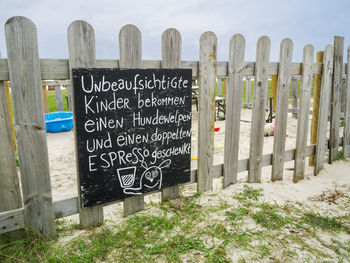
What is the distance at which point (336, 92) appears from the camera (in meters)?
3.96

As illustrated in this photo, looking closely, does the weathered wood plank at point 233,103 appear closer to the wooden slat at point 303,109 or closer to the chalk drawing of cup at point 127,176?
the wooden slat at point 303,109

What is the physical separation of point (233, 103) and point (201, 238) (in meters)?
1.49

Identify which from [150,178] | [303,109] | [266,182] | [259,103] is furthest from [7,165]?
[303,109]

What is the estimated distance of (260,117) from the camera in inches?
125

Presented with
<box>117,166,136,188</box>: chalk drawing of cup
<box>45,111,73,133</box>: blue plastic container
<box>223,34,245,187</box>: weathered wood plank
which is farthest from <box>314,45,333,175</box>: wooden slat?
<box>45,111,73,133</box>: blue plastic container

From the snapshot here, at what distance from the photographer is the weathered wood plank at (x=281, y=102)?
3189 mm

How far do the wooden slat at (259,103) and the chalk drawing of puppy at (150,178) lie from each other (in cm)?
120

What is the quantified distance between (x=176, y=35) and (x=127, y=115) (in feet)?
2.91

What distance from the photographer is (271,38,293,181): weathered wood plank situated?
3189 millimetres

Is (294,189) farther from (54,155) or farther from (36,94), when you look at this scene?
(54,155)

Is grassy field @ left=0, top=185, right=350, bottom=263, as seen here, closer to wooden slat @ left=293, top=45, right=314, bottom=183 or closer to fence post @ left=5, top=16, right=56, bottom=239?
fence post @ left=5, top=16, right=56, bottom=239

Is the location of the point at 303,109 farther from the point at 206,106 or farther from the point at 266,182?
the point at 206,106

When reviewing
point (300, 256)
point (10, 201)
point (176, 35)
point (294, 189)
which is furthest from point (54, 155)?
point (300, 256)

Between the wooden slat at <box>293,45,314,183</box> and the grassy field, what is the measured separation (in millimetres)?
1023
